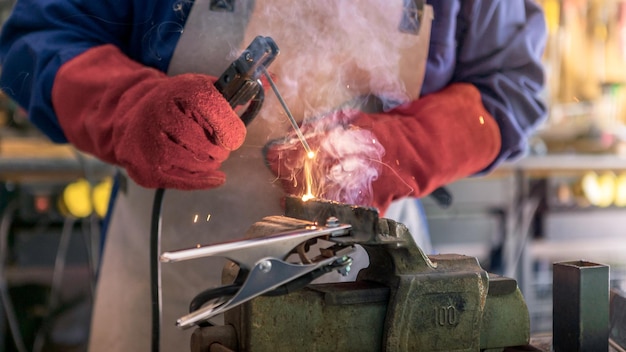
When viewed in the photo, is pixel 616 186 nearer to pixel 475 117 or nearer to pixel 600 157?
pixel 600 157

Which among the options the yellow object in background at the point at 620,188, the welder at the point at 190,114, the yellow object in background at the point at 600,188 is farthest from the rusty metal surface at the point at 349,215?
the yellow object in background at the point at 620,188

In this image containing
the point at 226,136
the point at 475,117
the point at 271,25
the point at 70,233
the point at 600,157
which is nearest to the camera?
the point at 226,136

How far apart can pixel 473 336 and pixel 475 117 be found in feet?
1.57

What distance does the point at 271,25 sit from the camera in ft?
3.14

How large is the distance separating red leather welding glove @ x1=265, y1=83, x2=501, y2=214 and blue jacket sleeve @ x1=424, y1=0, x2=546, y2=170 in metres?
0.04

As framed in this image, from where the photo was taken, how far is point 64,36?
1.01 metres

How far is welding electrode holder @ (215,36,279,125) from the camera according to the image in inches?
32.2

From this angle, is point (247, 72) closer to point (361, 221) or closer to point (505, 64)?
point (361, 221)

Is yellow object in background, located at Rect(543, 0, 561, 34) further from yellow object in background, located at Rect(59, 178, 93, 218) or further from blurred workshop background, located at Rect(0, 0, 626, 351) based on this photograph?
yellow object in background, located at Rect(59, 178, 93, 218)

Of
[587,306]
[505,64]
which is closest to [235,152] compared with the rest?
[587,306]

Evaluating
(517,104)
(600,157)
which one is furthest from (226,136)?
(600,157)

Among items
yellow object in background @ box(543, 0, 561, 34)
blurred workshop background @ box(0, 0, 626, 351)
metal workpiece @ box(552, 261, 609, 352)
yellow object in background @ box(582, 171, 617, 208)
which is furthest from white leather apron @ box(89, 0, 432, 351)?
yellow object in background @ box(543, 0, 561, 34)

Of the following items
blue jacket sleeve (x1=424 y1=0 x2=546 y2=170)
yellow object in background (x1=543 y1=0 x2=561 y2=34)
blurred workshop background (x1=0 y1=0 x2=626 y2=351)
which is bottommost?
blurred workshop background (x1=0 y1=0 x2=626 y2=351)

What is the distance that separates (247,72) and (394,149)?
31 cm
